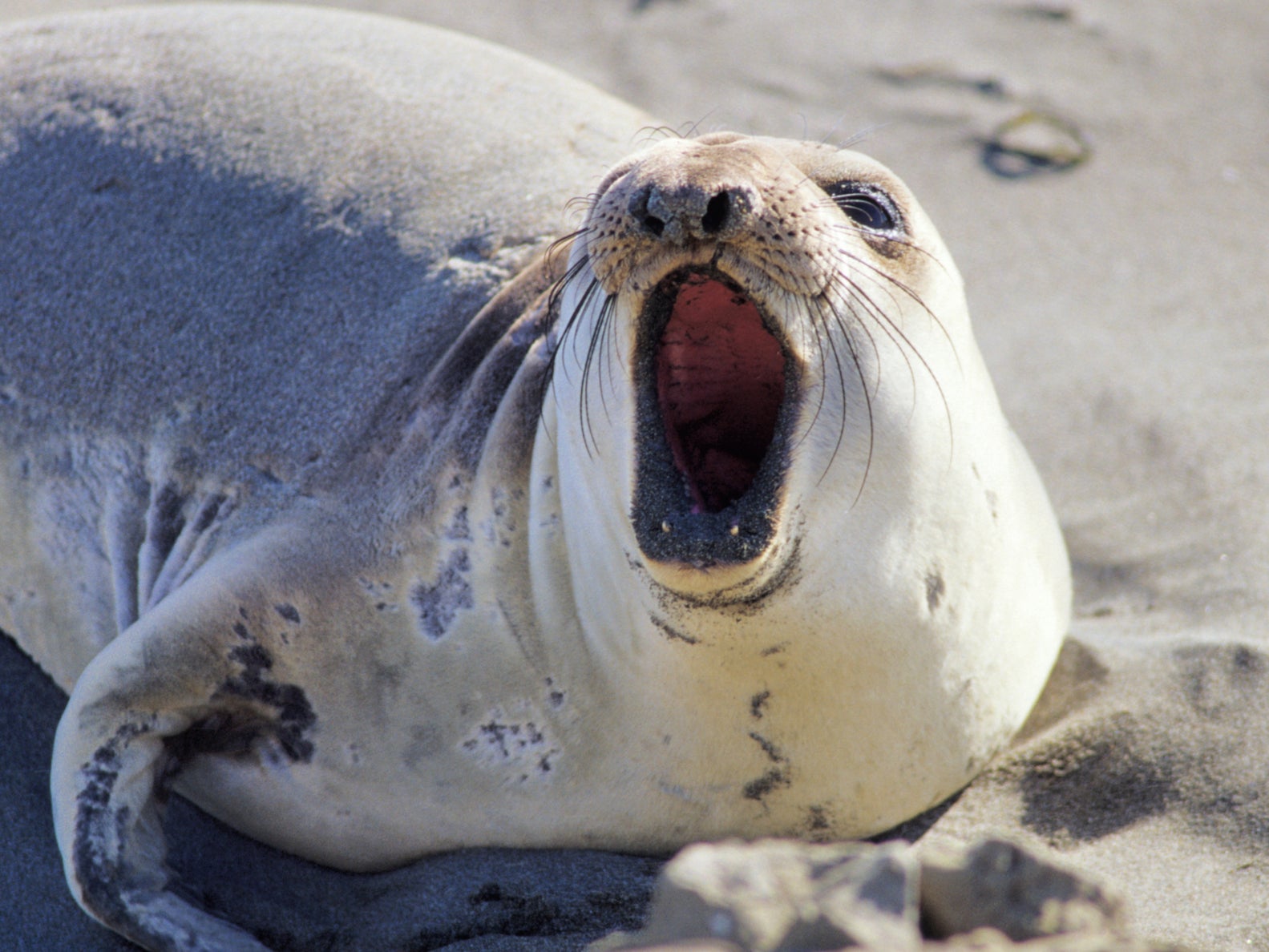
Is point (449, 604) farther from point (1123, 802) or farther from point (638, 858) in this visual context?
point (1123, 802)

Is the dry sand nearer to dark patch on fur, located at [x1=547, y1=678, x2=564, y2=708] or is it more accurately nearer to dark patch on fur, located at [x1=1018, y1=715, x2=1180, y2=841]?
dark patch on fur, located at [x1=1018, y1=715, x2=1180, y2=841]

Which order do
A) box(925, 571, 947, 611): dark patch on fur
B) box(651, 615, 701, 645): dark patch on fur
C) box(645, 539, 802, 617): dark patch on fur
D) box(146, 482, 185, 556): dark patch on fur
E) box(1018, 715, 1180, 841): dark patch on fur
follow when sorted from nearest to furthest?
box(645, 539, 802, 617): dark patch on fur
box(651, 615, 701, 645): dark patch on fur
box(925, 571, 947, 611): dark patch on fur
box(1018, 715, 1180, 841): dark patch on fur
box(146, 482, 185, 556): dark patch on fur

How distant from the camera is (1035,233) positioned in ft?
17.3

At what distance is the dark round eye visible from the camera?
255 centimetres

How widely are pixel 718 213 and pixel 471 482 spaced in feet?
2.90

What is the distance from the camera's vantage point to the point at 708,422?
2.54 metres

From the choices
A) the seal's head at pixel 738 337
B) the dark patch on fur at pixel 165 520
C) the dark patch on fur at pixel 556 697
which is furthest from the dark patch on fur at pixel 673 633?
the dark patch on fur at pixel 165 520

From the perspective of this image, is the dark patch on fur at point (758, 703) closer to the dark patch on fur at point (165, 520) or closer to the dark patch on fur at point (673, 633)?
the dark patch on fur at point (673, 633)

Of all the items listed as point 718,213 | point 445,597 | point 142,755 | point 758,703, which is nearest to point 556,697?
point 445,597

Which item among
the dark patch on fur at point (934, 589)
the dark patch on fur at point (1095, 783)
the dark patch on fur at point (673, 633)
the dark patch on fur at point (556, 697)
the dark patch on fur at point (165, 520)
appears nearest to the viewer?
the dark patch on fur at point (673, 633)

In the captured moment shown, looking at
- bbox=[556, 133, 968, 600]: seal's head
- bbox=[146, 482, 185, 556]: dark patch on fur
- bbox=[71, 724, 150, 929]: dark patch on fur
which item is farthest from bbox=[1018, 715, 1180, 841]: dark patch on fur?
bbox=[146, 482, 185, 556]: dark patch on fur

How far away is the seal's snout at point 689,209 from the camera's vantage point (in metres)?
2.11

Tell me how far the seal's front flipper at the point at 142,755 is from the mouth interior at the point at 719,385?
38.7 inches

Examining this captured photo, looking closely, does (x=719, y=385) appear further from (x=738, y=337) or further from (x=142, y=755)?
(x=142, y=755)
